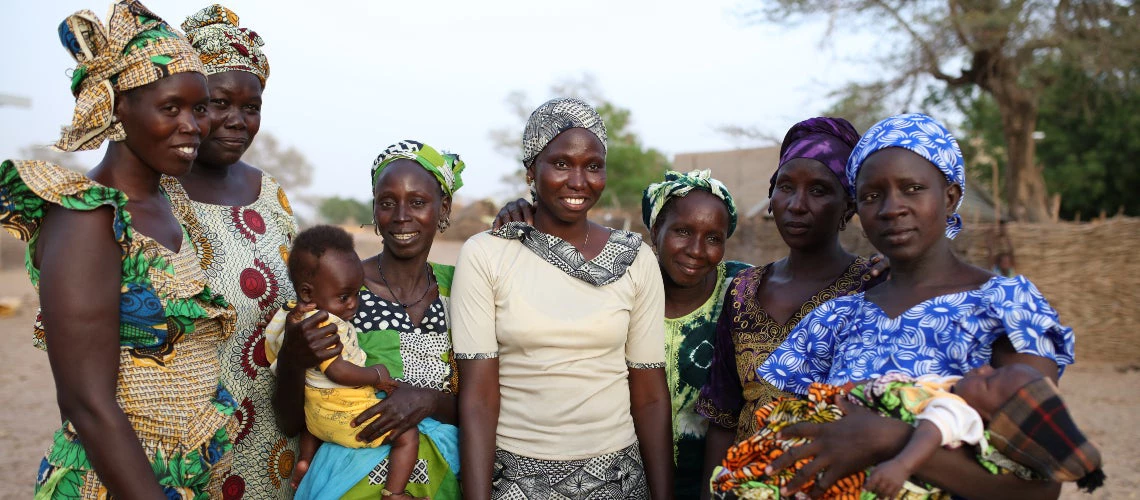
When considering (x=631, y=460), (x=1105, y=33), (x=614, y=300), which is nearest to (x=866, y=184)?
(x=614, y=300)

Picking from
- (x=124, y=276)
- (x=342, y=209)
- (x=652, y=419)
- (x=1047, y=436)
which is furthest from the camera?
(x=342, y=209)

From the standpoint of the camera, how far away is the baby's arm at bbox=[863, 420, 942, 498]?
181 centimetres

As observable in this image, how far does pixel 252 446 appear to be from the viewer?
116 inches

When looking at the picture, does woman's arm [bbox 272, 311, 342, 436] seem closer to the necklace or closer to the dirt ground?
the necklace

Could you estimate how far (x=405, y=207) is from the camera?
2844mm

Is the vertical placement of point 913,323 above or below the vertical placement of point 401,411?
above

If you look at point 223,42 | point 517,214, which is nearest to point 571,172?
point 517,214

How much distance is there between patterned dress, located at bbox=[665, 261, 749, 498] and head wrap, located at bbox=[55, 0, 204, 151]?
197 cm

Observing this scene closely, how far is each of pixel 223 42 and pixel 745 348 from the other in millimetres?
2267

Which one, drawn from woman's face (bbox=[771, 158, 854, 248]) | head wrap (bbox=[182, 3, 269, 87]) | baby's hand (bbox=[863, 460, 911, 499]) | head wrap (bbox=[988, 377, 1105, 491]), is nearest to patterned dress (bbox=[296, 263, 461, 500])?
head wrap (bbox=[182, 3, 269, 87])

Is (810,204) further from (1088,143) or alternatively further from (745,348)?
(1088,143)

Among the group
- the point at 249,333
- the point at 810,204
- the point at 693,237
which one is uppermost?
the point at 810,204

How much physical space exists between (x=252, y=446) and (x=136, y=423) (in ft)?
2.69

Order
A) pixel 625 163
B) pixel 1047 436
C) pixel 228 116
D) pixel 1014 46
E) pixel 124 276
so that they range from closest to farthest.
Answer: pixel 1047 436 < pixel 124 276 < pixel 228 116 < pixel 1014 46 < pixel 625 163
